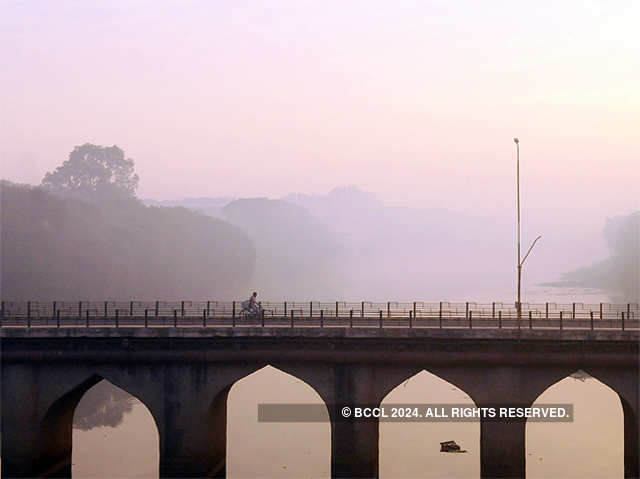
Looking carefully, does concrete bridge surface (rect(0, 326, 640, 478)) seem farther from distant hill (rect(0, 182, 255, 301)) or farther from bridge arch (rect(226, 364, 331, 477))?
distant hill (rect(0, 182, 255, 301))

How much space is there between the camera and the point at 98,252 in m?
140

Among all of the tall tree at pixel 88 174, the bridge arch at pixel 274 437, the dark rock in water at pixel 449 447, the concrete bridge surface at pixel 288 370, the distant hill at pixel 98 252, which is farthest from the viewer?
the tall tree at pixel 88 174

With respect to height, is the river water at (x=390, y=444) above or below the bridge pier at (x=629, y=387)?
below

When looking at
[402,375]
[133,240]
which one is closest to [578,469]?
[402,375]

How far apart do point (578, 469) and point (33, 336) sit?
106ft

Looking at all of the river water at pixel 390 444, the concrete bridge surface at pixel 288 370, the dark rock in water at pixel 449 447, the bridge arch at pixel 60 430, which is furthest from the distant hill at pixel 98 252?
the dark rock in water at pixel 449 447

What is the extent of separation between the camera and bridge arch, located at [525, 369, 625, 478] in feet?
165

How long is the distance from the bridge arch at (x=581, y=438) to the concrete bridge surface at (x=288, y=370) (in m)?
2.24

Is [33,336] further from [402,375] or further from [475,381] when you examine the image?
[475,381]

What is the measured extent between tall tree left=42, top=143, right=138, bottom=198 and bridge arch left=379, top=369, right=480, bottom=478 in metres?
130

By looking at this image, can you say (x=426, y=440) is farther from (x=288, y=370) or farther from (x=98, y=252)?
(x=98, y=252)

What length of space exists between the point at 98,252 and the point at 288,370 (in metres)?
102

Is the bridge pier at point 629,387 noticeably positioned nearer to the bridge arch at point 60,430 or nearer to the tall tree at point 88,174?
the bridge arch at point 60,430

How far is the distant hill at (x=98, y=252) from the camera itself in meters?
120
